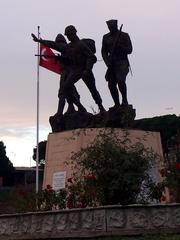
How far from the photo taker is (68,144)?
15.9 meters

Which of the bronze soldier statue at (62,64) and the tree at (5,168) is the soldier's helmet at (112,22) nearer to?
the bronze soldier statue at (62,64)

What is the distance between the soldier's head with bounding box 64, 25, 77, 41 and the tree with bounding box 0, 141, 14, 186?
→ 52.2 metres

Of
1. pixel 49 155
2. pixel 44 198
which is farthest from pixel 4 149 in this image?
pixel 44 198

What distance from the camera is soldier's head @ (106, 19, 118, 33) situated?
54.4 feet

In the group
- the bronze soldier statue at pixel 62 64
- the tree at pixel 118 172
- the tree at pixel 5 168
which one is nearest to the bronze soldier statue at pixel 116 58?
the bronze soldier statue at pixel 62 64

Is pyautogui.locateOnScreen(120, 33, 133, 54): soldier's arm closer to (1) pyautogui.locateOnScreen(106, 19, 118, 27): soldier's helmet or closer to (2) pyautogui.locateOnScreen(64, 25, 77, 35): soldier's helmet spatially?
(1) pyautogui.locateOnScreen(106, 19, 118, 27): soldier's helmet

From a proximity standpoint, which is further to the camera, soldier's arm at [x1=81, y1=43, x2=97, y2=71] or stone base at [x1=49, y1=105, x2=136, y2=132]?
soldier's arm at [x1=81, y1=43, x2=97, y2=71]

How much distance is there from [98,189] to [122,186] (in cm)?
42

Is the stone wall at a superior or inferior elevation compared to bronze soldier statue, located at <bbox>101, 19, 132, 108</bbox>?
inferior

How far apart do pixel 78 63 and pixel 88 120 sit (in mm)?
1664

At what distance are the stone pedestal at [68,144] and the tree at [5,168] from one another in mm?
52274

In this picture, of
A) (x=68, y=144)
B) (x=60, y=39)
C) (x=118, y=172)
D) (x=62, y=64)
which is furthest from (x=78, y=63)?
(x=118, y=172)

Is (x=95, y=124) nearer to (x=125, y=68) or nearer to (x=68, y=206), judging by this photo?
(x=125, y=68)

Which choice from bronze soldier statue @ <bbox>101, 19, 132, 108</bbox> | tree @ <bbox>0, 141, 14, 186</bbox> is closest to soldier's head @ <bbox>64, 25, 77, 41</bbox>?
bronze soldier statue @ <bbox>101, 19, 132, 108</bbox>
